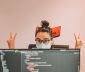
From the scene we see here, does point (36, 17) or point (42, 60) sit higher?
point (36, 17)

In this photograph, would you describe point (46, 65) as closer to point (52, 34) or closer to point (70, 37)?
point (52, 34)

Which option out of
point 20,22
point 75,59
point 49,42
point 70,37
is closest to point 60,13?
point 70,37

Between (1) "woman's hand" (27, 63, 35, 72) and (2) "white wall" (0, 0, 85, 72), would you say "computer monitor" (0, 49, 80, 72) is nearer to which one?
(1) "woman's hand" (27, 63, 35, 72)

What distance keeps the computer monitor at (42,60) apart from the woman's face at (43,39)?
511mm

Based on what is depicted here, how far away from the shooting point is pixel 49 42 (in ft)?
5.64

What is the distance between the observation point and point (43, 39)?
5.70 ft

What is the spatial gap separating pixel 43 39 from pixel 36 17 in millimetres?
915

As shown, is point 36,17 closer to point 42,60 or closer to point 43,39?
point 43,39

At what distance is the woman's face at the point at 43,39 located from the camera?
5.53 feet

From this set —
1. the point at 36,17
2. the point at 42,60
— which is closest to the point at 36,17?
the point at 36,17

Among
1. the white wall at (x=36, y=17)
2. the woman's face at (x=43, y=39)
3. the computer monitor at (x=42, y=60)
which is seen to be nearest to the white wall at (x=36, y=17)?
the white wall at (x=36, y=17)

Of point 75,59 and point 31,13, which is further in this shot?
point 31,13

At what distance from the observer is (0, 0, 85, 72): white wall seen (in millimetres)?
2570

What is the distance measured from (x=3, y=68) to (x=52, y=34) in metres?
0.79
